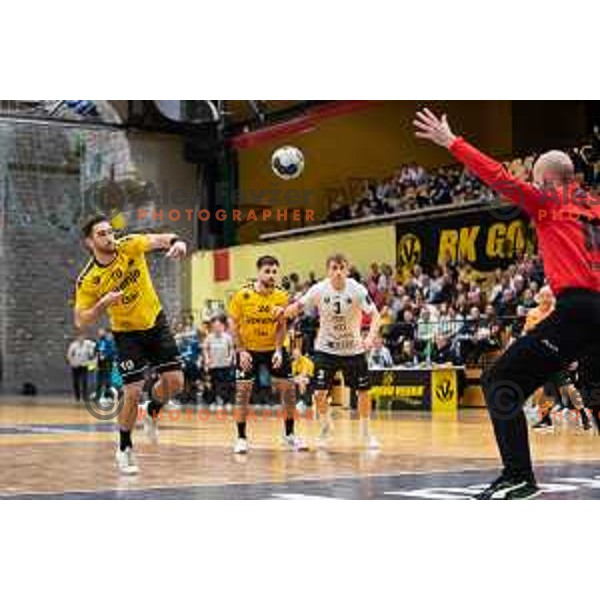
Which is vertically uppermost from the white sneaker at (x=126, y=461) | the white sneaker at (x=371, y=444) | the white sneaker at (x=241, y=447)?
the white sneaker at (x=126, y=461)

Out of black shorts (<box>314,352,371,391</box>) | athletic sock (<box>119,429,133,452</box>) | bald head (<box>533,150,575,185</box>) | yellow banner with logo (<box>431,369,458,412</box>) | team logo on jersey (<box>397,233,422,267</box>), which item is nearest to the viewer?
bald head (<box>533,150,575,185</box>)

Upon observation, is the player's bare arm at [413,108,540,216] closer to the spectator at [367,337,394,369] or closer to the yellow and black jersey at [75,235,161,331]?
the yellow and black jersey at [75,235,161,331]

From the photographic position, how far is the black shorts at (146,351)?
944 cm

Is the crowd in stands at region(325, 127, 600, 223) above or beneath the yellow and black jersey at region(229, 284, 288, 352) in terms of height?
above

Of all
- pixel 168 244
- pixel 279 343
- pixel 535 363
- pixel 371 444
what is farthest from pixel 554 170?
pixel 371 444

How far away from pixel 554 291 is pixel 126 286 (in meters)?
4.26

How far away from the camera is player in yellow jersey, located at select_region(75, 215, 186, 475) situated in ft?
30.4

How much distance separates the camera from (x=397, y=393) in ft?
69.5

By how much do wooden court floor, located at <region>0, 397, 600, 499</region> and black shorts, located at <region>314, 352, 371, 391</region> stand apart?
690 mm

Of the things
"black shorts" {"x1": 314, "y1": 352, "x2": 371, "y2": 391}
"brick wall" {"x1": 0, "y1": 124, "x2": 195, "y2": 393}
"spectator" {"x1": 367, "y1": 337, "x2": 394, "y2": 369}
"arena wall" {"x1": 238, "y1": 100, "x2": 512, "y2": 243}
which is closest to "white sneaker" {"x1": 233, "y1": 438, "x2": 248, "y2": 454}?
Answer: "black shorts" {"x1": 314, "y1": 352, "x2": 371, "y2": 391}

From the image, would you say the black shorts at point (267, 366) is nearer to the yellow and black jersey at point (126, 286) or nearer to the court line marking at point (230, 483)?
the yellow and black jersey at point (126, 286)

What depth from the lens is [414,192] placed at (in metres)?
24.9

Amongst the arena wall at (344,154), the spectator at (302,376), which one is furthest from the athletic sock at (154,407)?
the arena wall at (344,154)
